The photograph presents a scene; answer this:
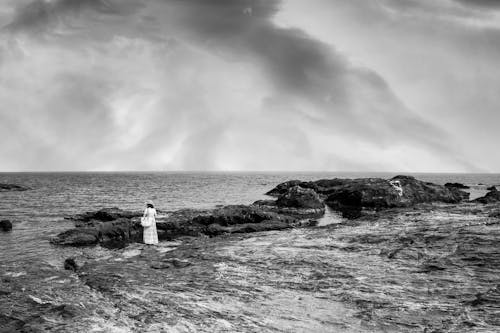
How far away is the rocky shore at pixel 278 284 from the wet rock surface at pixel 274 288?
39 mm

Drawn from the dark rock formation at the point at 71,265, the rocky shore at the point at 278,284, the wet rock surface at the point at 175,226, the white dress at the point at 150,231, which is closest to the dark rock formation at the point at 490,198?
the rocky shore at the point at 278,284

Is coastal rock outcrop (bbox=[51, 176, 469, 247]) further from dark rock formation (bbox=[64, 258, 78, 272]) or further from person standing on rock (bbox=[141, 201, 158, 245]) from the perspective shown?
dark rock formation (bbox=[64, 258, 78, 272])

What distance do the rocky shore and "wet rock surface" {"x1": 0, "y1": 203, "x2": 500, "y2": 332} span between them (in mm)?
39

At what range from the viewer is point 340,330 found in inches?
402

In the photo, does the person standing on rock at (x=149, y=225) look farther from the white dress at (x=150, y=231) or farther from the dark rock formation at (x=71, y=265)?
the dark rock formation at (x=71, y=265)

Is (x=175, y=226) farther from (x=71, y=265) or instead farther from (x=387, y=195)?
(x=387, y=195)

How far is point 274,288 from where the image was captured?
45.0 ft

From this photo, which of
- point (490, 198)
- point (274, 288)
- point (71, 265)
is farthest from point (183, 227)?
point (490, 198)

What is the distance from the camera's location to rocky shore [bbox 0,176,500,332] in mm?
10734

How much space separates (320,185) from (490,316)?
7571 cm

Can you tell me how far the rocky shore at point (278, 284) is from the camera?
10.7 metres

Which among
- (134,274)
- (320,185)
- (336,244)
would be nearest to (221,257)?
(134,274)

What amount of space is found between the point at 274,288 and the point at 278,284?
0.50 meters

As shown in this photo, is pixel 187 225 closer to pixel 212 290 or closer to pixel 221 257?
pixel 221 257
